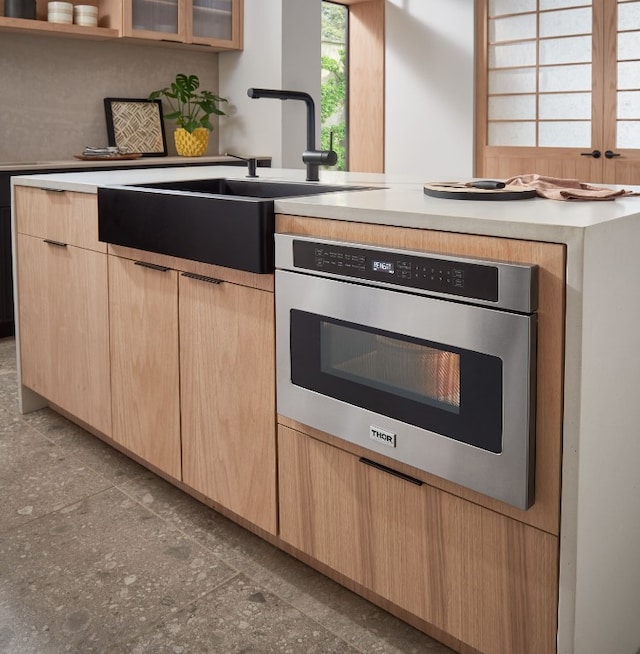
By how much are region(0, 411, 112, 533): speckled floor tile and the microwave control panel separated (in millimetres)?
1090

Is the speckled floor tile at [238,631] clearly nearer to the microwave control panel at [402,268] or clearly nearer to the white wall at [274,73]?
the microwave control panel at [402,268]

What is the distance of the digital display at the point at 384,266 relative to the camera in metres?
1.35

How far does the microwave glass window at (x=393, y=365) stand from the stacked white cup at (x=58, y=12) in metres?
3.51

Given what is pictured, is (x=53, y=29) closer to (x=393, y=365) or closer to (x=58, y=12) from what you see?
(x=58, y=12)

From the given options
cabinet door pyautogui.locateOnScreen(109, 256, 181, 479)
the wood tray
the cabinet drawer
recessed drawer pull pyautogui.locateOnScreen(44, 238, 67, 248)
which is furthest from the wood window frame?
cabinet door pyautogui.locateOnScreen(109, 256, 181, 479)

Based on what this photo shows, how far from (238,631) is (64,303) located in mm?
1309

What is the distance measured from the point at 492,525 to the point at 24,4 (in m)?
3.93

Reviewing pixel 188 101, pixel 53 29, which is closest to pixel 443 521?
pixel 53 29

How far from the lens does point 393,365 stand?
1408 mm

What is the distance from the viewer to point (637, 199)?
4.93ft

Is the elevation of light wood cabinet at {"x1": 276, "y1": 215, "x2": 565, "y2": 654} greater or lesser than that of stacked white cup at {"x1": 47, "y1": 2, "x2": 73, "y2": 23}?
lesser

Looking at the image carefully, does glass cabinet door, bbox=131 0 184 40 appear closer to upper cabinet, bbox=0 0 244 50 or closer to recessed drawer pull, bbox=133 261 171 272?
upper cabinet, bbox=0 0 244 50

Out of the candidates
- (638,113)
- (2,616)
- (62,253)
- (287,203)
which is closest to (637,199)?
(287,203)

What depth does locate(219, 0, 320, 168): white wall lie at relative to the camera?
16.1 feet
